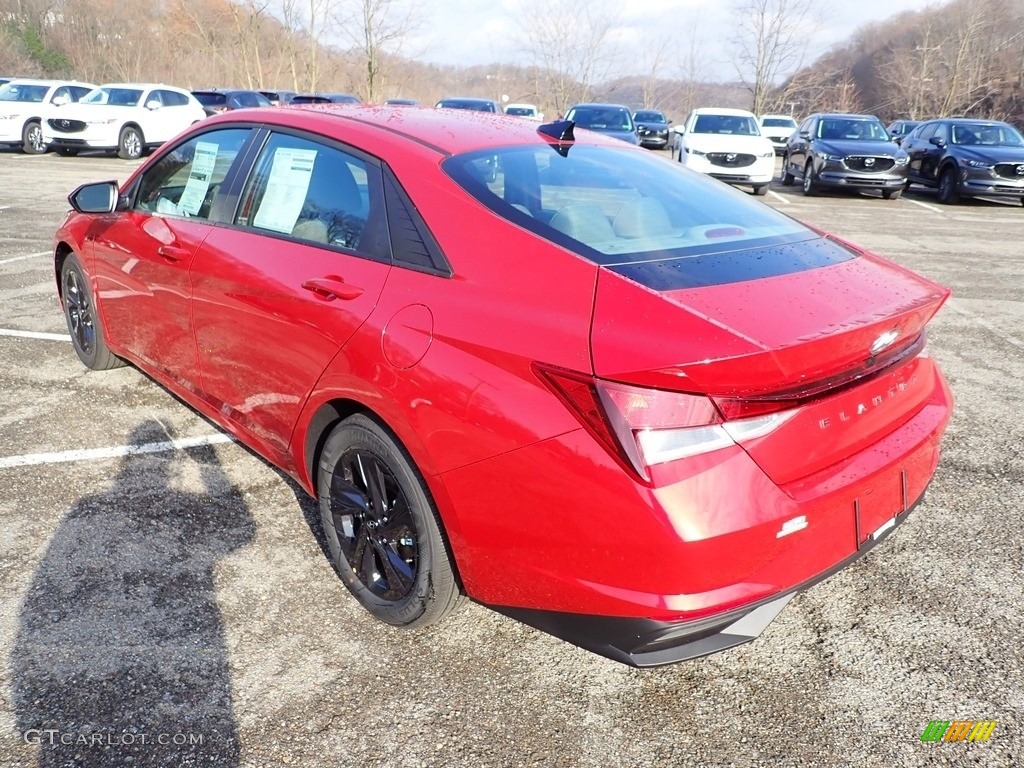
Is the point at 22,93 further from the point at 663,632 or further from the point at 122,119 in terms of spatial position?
the point at 663,632

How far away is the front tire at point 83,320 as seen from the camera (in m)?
4.58

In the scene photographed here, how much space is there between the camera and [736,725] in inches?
89.7

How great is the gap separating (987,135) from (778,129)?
55.3 ft

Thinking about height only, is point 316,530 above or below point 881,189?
below

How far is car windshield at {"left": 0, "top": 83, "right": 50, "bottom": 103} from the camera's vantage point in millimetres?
20078

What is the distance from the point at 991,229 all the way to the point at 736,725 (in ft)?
41.6

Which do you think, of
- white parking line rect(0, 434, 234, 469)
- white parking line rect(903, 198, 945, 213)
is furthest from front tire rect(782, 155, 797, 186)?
white parking line rect(0, 434, 234, 469)

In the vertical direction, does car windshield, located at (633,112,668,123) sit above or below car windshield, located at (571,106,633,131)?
above

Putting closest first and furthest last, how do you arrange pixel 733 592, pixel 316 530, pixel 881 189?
pixel 733 592, pixel 316 530, pixel 881 189

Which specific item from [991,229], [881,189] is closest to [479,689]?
[991,229]

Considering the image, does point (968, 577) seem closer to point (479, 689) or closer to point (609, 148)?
point (479, 689)

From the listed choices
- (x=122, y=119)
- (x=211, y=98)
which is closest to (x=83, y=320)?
(x=122, y=119)

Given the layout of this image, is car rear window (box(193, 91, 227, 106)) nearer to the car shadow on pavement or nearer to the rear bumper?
the car shadow on pavement

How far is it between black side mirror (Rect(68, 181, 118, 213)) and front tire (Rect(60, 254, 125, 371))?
0.56m
